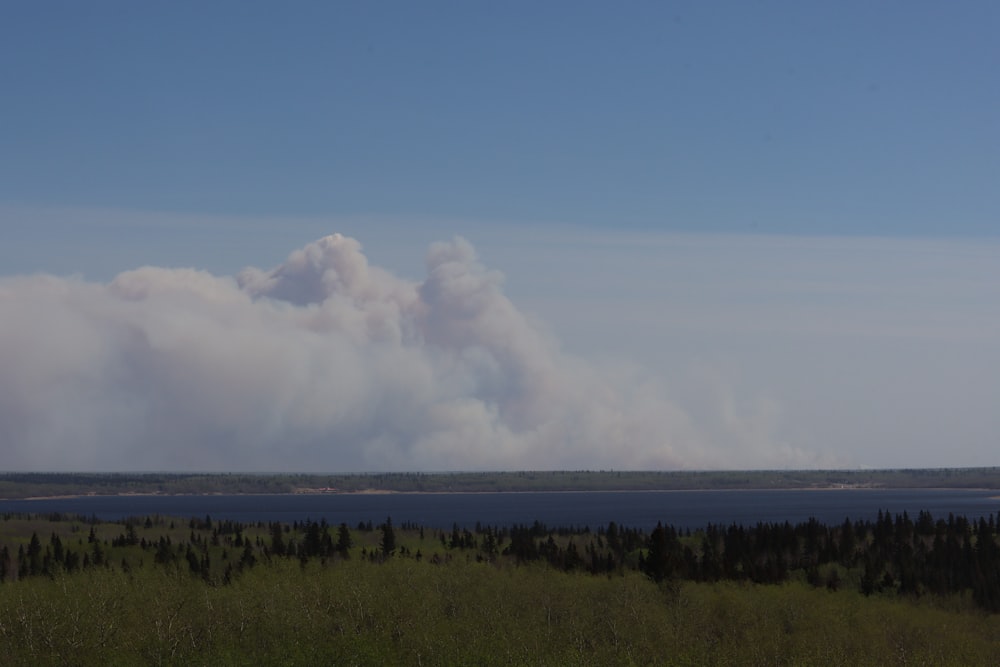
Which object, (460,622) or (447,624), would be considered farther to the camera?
(460,622)

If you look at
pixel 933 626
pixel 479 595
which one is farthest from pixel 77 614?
pixel 933 626

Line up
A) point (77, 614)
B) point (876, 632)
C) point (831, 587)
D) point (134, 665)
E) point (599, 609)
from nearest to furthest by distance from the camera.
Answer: point (134, 665), point (77, 614), point (876, 632), point (599, 609), point (831, 587)

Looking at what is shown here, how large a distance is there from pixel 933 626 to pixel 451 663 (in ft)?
205

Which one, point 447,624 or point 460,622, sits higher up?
point 447,624

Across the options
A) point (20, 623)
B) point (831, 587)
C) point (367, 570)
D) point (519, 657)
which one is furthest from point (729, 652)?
point (831, 587)

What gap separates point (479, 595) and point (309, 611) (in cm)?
2414

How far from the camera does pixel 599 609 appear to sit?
121 metres

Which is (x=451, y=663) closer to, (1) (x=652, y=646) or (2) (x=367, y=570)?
(1) (x=652, y=646)

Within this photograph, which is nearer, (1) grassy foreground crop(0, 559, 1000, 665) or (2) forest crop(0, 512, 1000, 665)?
(1) grassy foreground crop(0, 559, 1000, 665)

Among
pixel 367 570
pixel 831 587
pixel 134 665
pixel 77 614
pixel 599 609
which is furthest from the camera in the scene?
pixel 831 587

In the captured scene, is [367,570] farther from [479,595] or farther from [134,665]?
[134,665]

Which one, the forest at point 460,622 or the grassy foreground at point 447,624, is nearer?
the grassy foreground at point 447,624

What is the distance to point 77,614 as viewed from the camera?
9506 centimetres

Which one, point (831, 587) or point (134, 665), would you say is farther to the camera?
point (831, 587)
